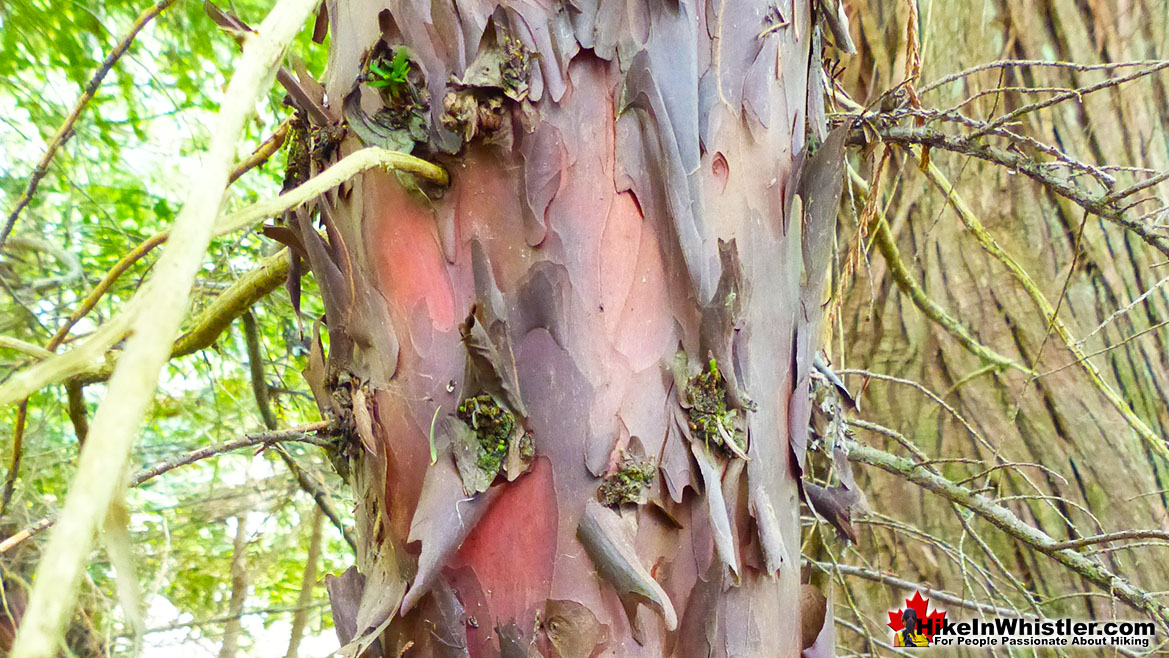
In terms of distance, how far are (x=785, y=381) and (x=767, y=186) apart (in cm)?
16

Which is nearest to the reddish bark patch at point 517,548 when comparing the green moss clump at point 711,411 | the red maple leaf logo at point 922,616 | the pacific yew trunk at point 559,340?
the pacific yew trunk at point 559,340

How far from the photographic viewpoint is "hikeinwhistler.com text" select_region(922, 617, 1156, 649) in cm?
118

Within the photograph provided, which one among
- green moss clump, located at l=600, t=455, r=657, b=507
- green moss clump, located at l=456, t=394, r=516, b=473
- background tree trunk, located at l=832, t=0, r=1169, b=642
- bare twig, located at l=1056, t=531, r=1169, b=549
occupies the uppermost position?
background tree trunk, located at l=832, t=0, r=1169, b=642

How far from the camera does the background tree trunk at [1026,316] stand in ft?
4.95

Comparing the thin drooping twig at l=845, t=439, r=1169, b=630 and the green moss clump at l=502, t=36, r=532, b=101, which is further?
the thin drooping twig at l=845, t=439, r=1169, b=630

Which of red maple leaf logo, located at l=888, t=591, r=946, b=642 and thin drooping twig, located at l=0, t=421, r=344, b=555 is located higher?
red maple leaf logo, located at l=888, t=591, r=946, b=642

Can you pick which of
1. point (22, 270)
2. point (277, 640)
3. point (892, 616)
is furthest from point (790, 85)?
point (277, 640)

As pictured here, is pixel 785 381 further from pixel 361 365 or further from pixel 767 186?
pixel 361 365

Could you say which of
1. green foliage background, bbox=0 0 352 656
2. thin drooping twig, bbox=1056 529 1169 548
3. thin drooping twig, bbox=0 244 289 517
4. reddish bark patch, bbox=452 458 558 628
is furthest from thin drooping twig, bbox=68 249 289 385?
thin drooping twig, bbox=1056 529 1169 548

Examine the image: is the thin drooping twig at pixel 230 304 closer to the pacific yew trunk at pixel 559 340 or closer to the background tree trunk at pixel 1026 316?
the pacific yew trunk at pixel 559 340

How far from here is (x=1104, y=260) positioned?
60.8 inches

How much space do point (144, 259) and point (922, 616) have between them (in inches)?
67.3

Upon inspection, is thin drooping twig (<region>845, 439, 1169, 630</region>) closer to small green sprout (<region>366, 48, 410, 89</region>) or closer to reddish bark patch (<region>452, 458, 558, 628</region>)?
reddish bark patch (<region>452, 458, 558, 628</region>)

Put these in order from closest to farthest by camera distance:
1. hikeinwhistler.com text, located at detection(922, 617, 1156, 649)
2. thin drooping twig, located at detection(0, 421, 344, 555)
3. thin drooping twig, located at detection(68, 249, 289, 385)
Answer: thin drooping twig, located at detection(0, 421, 344, 555) → thin drooping twig, located at detection(68, 249, 289, 385) → hikeinwhistler.com text, located at detection(922, 617, 1156, 649)
